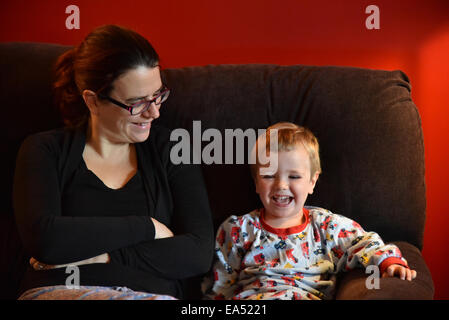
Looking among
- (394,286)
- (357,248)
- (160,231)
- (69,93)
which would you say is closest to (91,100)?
(69,93)

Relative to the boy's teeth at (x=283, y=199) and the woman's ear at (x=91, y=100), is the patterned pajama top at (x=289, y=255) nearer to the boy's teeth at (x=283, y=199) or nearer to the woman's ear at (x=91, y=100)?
the boy's teeth at (x=283, y=199)

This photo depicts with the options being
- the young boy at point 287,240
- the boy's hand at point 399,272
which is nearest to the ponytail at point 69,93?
the young boy at point 287,240

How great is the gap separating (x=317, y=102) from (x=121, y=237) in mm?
830

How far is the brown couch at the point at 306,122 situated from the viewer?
171 cm

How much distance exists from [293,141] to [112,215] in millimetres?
642

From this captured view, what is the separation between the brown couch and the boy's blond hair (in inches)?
3.1

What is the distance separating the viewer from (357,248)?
1584 millimetres

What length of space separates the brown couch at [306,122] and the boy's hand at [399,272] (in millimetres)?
105

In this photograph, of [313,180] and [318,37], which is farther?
[318,37]

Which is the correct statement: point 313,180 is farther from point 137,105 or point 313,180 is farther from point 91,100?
point 91,100

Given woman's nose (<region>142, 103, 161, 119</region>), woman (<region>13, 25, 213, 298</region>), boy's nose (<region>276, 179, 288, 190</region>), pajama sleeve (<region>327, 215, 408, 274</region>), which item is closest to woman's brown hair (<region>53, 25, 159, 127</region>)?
woman (<region>13, 25, 213, 298</region>)

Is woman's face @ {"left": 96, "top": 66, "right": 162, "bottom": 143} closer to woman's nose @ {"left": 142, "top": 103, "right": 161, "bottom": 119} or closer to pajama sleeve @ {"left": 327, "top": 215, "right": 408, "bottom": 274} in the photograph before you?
woman's nose @ {"left": 142, "top": 103, "right": 161, "bottom": 119}
